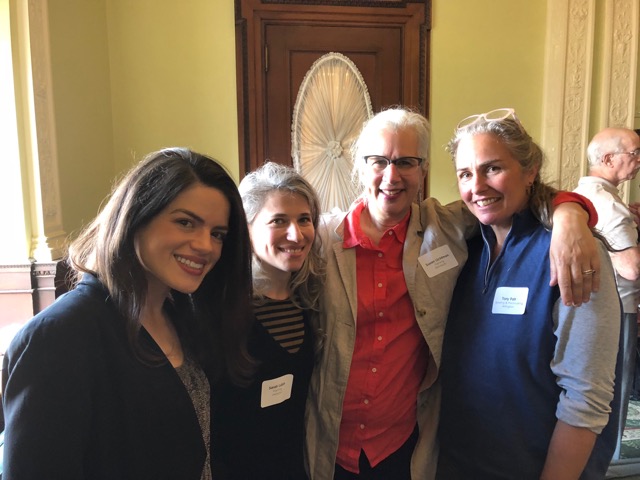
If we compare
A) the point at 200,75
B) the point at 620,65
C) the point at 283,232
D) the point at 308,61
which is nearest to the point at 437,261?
the point at 283,232

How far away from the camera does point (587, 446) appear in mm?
1144

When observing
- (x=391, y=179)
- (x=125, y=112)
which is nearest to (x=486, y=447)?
(x=391, y=179)

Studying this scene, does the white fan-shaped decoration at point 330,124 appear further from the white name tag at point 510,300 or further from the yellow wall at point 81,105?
the white name tag at point 510,300

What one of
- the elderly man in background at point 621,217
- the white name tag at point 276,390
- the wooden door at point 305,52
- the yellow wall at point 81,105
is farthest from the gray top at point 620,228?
the yellow wall at point 81,105

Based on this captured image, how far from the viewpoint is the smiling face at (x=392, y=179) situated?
4.80 feet

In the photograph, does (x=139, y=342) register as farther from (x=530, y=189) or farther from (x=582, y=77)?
(x=582, y=77)

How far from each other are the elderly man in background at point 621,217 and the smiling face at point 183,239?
6.90ft

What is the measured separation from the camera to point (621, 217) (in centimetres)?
239

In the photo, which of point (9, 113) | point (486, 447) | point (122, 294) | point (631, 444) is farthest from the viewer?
point (631, 444)

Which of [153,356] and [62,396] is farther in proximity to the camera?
[153,356]

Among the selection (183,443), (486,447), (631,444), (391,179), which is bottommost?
(631,444)

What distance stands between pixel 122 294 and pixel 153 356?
14 centimetres

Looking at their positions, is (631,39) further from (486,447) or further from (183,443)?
(183,443)

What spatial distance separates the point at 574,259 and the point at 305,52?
287 centimetres
